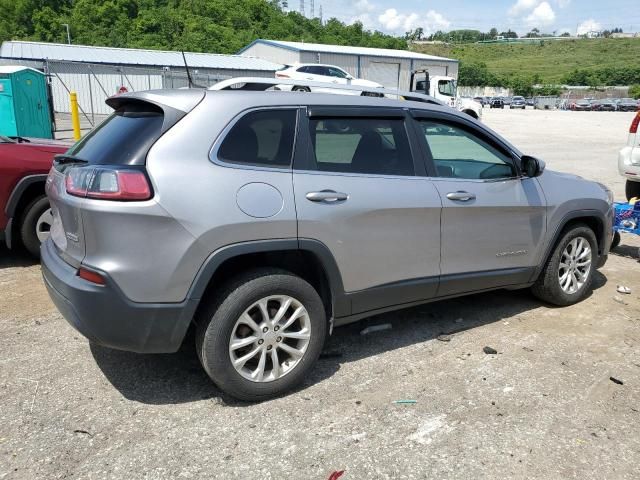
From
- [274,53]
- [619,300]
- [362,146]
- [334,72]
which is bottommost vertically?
[619,300]

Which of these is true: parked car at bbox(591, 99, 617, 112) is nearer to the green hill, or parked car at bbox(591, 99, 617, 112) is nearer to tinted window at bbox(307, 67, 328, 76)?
tinted window at bbox(307, 67, 328, 76)

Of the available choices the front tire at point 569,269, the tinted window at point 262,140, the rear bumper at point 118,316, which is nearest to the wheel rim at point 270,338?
the rear bumper at point 118,316

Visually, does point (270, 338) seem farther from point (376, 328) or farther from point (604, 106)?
point (604, 106)

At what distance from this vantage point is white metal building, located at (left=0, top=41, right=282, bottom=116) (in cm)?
2838

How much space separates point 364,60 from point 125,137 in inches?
1811

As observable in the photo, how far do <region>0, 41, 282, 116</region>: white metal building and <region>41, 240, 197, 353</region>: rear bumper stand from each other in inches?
898

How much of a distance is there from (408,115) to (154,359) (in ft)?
7.73

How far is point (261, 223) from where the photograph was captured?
9.95 ft

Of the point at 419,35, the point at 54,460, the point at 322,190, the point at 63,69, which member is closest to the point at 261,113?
the point at 322,190

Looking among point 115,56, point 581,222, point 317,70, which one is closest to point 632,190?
point 581,222

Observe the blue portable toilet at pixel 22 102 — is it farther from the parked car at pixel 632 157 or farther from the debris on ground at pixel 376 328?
the parked car at pixel 632 157

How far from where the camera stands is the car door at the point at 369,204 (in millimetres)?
3266

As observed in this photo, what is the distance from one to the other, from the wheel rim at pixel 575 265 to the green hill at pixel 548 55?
358ft

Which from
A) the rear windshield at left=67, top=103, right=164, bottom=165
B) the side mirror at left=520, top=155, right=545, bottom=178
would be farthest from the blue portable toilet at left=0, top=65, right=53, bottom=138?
the side mirror at left=520, top=155, right=545, bottom=178
